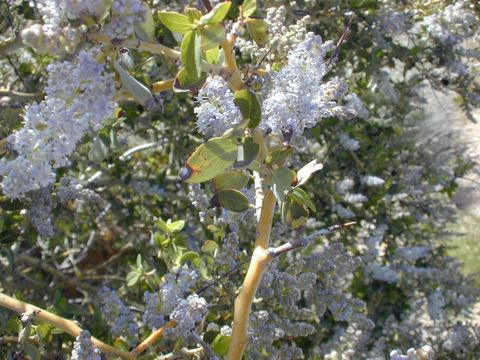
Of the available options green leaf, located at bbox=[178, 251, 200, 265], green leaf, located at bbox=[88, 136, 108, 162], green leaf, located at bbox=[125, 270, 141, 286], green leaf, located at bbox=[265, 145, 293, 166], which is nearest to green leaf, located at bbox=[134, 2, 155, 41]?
green leaf, located at bbox=[265, 145, 293, 166]

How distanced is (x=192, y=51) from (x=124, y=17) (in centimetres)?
10

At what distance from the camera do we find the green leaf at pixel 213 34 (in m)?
0.91

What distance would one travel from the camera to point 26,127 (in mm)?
922

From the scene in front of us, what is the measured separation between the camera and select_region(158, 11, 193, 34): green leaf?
924 mm

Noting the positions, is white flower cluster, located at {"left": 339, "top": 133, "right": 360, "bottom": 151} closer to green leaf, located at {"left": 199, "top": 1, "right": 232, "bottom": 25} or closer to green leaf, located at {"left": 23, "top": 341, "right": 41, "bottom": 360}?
green leaf, located at {"left": 23, "top": 341, "right": 41, "bottom": 360}

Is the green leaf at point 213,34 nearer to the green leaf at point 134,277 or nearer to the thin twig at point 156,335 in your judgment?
the thin twig at point 156,335

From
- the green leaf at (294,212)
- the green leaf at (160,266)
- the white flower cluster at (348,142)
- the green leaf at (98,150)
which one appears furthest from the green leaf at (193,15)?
the white flower cluster at (348,142)

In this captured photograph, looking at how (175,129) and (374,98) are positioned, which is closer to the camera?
(175,129)

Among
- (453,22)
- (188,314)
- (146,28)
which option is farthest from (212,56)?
(453,22)

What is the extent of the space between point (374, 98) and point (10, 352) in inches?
70.2

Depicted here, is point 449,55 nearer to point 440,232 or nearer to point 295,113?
point 440,232

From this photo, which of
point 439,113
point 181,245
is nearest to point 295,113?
point 181,245

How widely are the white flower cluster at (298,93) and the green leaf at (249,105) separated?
57 mm

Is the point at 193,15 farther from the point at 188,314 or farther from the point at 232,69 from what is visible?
the point at 188,314
